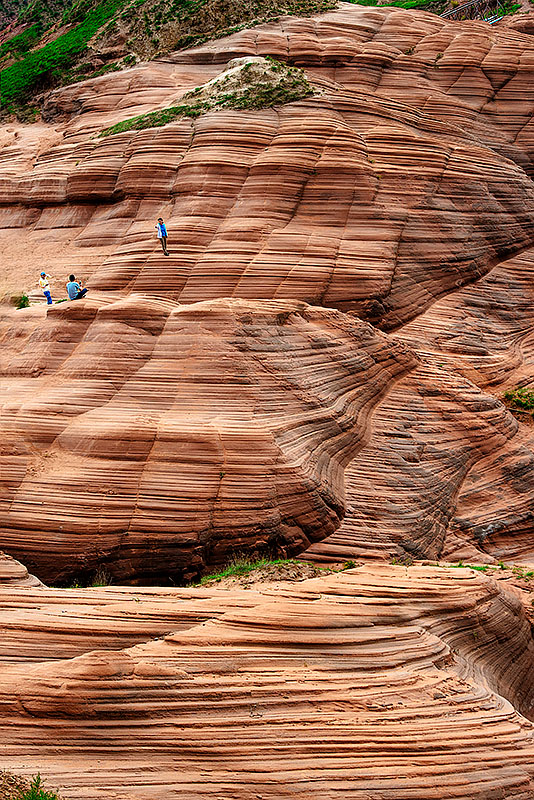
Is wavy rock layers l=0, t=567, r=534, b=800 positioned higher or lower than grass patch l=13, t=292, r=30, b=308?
lower

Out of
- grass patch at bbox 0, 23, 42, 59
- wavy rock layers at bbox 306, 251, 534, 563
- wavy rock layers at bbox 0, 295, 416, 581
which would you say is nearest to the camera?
wavy rock layers at bbox 0, 295, 416, 581

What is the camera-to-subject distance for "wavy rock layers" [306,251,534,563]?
661 inches

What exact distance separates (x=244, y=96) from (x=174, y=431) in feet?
50.1

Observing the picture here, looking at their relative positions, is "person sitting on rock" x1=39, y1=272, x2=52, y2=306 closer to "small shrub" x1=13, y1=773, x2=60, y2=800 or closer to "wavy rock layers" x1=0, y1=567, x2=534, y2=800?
"wavy rock layers" x1=0, y1=567, x2=534, y2=800

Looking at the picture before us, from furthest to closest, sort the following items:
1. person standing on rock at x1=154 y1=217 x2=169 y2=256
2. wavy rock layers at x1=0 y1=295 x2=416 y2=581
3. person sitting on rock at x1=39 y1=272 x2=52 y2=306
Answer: person standing on rock at x1=154 y1=217 x2=169 y2=256 → person sitting on rock at x1=39 y1=272 x2=52 y2=306 → wavy rock layers at x1=0 y1=295 x2=416 y2=581

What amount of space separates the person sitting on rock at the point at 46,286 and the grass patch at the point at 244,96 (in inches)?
286

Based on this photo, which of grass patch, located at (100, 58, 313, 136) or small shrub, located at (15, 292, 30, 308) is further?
grass patch, located at (100, 58, 313, 136)

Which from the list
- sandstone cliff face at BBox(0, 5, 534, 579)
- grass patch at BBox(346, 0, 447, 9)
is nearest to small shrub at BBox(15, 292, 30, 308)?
sandstone cliff face at BBox(0, 5, 534, 579)

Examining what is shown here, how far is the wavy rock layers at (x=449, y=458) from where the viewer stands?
1678 cm

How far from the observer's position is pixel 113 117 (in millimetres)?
28219

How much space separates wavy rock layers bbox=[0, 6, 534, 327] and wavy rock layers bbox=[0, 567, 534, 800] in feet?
35.8

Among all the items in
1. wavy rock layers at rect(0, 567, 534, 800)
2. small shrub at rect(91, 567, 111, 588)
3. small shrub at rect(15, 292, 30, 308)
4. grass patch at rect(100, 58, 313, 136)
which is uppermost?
grass patch at rect(100, 58, 313, 136)

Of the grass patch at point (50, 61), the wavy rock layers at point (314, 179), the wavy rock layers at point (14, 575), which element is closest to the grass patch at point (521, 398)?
the wavy rock layers at point (314, 179)

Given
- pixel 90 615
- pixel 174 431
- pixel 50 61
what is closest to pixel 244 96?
pixel 174 431
